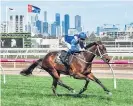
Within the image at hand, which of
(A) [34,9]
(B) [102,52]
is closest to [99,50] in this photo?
(B) [102,52]

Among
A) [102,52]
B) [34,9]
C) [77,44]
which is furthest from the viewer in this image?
[34,9]

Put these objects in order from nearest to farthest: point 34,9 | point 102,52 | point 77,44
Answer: point 102,52 → point 77,44 → point 34,9

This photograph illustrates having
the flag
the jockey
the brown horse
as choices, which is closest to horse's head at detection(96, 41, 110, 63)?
the brown horse

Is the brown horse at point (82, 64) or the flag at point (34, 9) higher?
the flag at point (34, 9)

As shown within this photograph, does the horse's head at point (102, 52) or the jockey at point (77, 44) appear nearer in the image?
the horse's head at point (102, 52)

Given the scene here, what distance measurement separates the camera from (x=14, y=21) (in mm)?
90000

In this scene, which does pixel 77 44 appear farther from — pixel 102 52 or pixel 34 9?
pixel 34 9

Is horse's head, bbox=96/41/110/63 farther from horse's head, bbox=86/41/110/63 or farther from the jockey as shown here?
the jockey

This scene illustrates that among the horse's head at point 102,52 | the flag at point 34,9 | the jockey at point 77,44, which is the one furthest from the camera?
the flag at point 34,9

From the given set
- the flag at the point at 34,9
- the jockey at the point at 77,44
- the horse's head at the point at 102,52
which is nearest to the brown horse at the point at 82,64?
the horse's head at the point at 102,52

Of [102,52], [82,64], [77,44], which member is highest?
[77,44]

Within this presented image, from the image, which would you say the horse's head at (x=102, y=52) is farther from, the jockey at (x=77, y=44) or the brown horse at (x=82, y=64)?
the jockey at (x=77, y=44)

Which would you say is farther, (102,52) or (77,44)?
(77,44)

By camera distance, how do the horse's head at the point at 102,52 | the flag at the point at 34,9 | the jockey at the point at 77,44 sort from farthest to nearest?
1. the flag at the point at 34,9
2. the jockey at the point at 77,44
3. the horse's head at the point at 102,52
